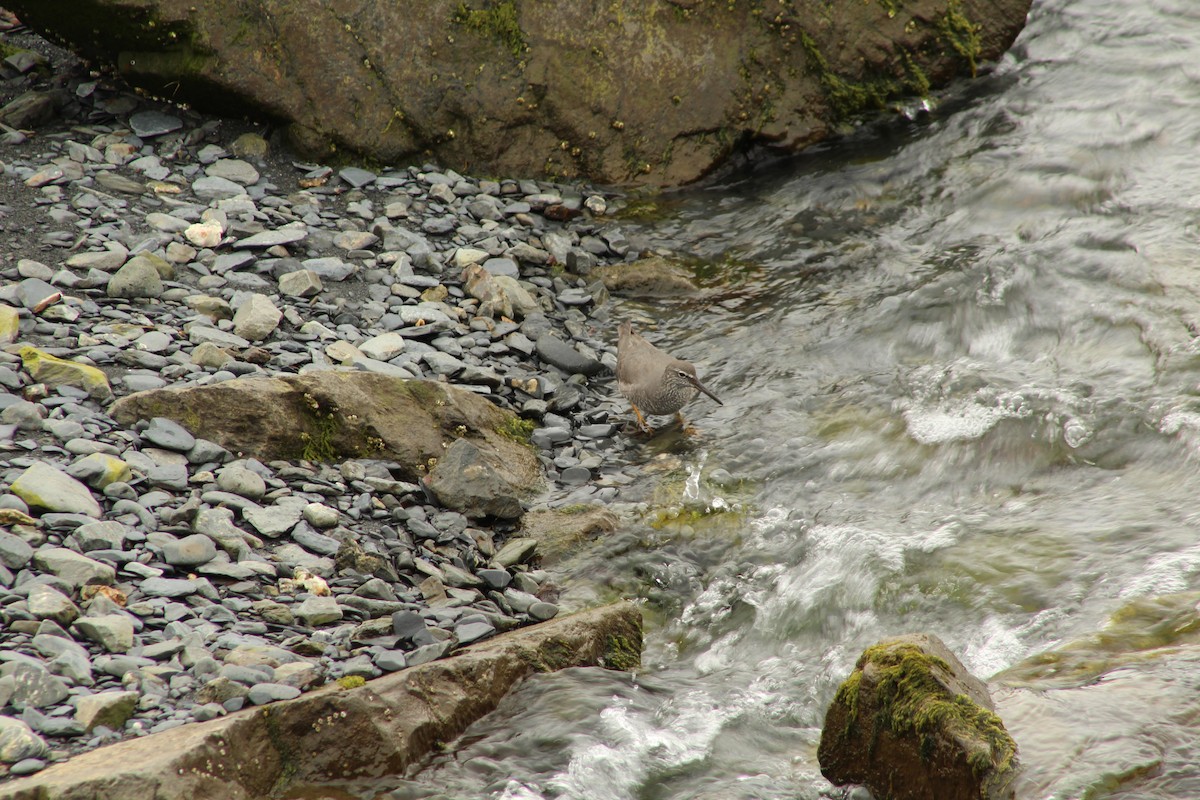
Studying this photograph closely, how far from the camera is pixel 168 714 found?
185 inches

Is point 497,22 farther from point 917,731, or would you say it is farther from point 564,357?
point 917,731

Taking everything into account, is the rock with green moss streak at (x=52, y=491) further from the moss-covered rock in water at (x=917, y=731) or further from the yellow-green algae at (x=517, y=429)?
the moss-covered rock in water at (x=917, y=731)

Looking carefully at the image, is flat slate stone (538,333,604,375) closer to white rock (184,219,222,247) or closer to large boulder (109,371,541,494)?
large boulder (109,371,541,494)

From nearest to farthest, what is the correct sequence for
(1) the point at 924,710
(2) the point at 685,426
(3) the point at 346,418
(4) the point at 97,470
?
1. (1) the point at 924,710
2. (4) the point at 97,470
3. (3) the point at 346,418
4. (2) the point at 685,426

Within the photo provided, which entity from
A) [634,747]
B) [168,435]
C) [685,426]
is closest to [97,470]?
[168,435]

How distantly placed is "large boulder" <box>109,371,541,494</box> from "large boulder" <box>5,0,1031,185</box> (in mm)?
4240

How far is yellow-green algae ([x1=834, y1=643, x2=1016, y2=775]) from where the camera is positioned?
4320 millimetres

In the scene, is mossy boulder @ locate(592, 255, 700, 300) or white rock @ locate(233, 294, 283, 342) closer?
white rock @ locate(233, 294, 283, 342)

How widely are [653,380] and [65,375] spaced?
170 inches

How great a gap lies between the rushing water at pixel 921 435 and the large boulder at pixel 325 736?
0.55 feet

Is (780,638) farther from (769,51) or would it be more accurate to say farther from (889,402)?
(769,51)

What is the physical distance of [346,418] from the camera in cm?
725

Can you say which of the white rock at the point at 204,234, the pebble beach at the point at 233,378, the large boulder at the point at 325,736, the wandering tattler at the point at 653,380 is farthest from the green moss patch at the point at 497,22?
the large boulder at the point at 325,736

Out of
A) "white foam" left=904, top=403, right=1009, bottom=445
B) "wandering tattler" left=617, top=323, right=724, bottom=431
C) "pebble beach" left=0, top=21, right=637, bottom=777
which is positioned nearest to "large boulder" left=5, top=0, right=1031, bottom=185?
"pebble beach" left=0, top=21, right=637, bottom=777
